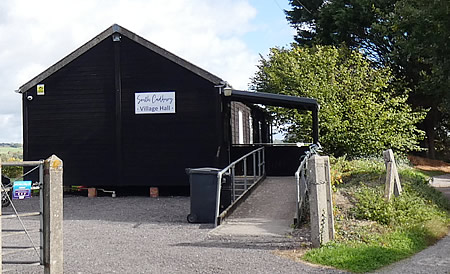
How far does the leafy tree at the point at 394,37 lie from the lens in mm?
16438

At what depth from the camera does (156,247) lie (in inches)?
324

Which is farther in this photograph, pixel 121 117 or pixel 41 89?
pixel 41 89

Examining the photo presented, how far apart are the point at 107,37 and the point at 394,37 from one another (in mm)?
15679

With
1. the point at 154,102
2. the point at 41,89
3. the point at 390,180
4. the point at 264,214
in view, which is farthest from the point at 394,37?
the point at 264,214

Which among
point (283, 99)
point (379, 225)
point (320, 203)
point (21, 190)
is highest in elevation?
point (283, 99)

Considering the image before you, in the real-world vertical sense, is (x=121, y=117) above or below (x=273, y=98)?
below

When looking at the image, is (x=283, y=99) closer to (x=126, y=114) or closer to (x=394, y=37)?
(x=126, y=114)

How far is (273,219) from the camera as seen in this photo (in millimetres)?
10461

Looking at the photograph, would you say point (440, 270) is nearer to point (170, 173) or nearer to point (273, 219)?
point (273, 219)

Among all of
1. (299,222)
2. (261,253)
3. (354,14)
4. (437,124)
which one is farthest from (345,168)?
(437,124)

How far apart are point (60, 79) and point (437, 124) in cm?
2973

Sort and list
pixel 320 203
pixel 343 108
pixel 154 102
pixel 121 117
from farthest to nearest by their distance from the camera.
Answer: pixel 343 108 → pixel 121 117 → pixel 154 102 → pixel 320 203

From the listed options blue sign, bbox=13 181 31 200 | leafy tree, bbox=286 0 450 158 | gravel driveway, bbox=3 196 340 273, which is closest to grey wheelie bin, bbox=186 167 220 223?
gravel driveway, bbox=3 196 340 273

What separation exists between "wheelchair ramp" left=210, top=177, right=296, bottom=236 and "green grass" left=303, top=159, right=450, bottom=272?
1109 mm
